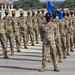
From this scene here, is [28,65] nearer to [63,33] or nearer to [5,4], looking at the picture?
[63,33]

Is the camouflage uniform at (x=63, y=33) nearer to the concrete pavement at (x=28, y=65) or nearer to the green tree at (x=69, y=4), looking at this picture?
the concrete pavement at (x=28, y=65)

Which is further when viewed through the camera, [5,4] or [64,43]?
[5,4]

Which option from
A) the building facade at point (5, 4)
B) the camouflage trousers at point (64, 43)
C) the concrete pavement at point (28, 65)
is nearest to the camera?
the concrete pavement at point (28, 65)

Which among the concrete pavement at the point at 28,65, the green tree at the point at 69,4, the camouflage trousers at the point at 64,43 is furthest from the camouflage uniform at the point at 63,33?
the green tree at the point at 69,4

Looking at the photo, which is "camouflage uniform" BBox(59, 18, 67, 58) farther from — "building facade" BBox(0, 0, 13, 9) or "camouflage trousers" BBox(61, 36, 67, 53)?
"building facade" BBox(0, 0, 13, 9)

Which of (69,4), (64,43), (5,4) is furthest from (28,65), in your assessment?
(5,4)

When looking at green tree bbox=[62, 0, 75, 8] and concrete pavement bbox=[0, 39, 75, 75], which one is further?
green tree bbox=[62, 0, 75, 8]

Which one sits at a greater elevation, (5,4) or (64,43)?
(5,4)

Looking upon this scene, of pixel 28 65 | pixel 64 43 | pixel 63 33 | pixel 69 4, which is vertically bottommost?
pixel 28 65

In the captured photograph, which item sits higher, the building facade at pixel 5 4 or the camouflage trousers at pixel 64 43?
the building facade at pixel 5 4

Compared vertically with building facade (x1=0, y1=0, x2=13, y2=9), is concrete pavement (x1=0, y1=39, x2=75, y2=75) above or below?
below

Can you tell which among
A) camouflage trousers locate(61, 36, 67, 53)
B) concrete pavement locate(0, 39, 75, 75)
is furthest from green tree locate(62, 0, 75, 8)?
camouflage trousers locate(61, 36, 67, 53)

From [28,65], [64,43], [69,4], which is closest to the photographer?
[28,65]

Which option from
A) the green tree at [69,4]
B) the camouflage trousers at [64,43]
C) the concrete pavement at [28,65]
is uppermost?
the green tree at [69,4]
